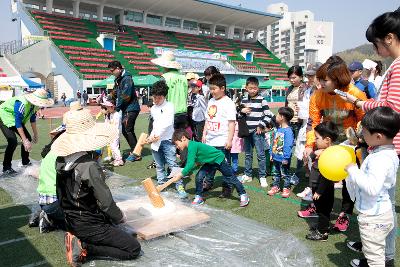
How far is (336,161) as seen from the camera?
259 centimetres

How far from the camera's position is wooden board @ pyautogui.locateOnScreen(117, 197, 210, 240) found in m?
3.42

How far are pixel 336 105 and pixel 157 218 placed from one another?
7.11 feet

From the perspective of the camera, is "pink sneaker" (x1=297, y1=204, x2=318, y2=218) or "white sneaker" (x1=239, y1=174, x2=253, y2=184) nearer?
"pink sneaker" (x1=297, y1=204, x2=318, y2=218)

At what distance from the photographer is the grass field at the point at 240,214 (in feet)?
9.88

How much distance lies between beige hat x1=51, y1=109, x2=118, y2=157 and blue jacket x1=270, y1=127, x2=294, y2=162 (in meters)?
2.42

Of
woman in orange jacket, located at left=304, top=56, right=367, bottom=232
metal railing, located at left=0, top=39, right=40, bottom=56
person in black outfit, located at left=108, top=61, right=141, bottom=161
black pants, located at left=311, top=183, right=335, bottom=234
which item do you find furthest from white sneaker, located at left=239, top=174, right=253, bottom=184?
metal railing, located at left=0, top=39, right=40, bottom=56

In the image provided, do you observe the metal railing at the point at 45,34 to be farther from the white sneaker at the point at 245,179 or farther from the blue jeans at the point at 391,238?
the blue jeans at the point at 391,238

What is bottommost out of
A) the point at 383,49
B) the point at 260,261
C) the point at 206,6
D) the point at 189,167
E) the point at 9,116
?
the point at 260,261

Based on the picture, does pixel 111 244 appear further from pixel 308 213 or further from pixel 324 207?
pixel 308 213

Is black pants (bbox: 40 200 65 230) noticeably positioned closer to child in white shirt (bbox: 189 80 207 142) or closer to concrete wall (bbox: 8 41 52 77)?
child in white shirt (bbox: 189 80 207 142)

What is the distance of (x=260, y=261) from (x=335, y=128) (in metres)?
1.49

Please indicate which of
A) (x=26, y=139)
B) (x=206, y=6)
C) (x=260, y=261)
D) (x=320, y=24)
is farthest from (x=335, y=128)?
(x=320, y=24)

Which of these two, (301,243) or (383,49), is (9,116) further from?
(383,49)

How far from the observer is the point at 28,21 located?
31.8 metres
